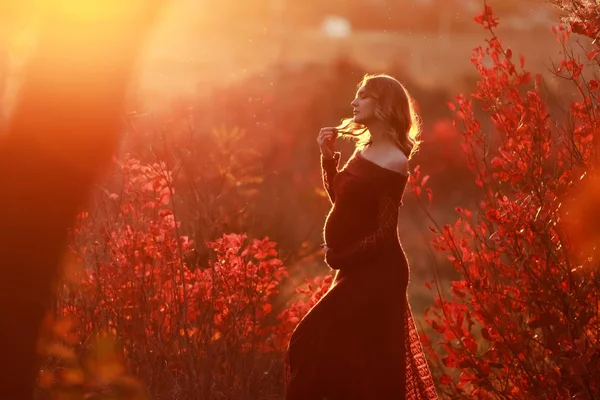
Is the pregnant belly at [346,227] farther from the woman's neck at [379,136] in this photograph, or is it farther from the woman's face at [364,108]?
the woman's face at [364,108]

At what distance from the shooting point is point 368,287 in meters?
5.24

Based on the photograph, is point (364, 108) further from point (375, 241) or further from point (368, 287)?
point (368, 287)

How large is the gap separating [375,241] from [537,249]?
89cm

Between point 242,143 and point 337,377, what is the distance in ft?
28.0

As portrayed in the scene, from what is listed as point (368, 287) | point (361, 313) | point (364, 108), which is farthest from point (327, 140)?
point (361, 313)

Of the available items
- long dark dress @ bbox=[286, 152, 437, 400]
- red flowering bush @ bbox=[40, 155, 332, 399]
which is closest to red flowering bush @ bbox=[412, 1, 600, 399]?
long dark dress @ bbox=[286, 152, 437, 400]

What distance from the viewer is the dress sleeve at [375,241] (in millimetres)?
5234

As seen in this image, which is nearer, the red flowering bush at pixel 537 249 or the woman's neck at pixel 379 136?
the red flowering bush at pixel 537 249

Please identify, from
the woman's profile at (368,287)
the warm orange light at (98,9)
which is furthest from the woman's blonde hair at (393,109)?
the warm orange light at (98,9)

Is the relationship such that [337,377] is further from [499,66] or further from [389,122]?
[499,66]

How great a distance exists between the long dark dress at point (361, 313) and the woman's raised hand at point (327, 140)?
0.22m

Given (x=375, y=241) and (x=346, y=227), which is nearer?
(x=375, y=241)

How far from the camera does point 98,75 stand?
4445 millimetres

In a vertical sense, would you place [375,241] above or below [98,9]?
below
